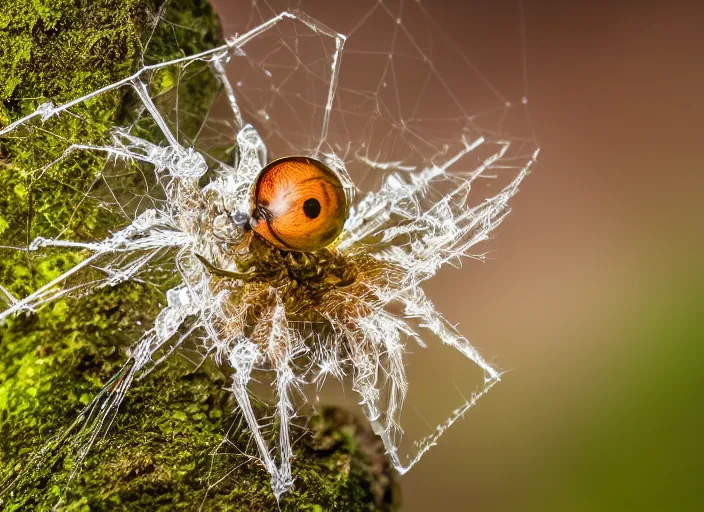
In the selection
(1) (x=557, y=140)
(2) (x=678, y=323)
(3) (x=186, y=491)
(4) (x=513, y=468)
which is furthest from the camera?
(1) (x=557, y=140)

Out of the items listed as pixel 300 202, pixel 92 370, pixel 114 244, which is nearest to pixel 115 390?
pixel 92 370

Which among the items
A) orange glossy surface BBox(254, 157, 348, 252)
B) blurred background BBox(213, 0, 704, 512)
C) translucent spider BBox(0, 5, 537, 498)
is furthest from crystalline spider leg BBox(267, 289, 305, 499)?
blurred background BBox(213, 0, 704, 512)

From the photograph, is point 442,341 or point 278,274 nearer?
point 278,274

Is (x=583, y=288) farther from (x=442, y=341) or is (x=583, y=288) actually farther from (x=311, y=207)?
(x=311, y=207)

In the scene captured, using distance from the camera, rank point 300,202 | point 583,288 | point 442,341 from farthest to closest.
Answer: point 583,288 → point 442,341 → point 300,202

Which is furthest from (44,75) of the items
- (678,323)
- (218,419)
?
(678,323)

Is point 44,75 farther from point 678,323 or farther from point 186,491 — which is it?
point 678,323

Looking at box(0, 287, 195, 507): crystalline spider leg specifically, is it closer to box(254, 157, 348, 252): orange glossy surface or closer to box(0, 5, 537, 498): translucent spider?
box(0, 5, 537, 498): translucent spider
